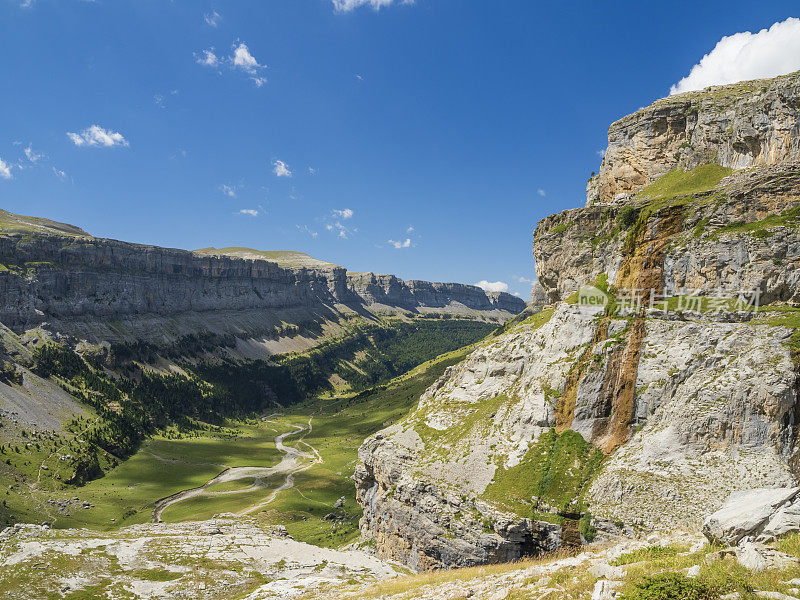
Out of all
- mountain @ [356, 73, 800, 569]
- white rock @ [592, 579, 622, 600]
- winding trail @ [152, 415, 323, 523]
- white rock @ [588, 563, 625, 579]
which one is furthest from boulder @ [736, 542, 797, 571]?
winding trail @ [152, 415, 323, 523]

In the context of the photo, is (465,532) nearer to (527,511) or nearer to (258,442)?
(527,511)

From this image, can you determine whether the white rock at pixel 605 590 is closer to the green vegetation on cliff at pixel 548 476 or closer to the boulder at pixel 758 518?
the boulder at pixel 758 518

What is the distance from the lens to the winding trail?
11036 cm

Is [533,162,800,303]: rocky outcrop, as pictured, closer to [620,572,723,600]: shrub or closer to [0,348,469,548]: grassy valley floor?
[620,572,723,600]: shrub

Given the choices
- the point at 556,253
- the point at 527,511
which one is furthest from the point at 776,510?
the point at 556,253

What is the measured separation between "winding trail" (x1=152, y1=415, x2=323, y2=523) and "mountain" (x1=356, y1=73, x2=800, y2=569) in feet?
208

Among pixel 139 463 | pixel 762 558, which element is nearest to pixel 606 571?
pixel 762 558

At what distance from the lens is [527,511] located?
43.2m

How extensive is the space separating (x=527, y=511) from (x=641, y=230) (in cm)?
4013

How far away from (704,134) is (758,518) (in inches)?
2840

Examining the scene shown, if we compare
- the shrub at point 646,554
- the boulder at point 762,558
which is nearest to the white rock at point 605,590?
the shrub at point 646,554

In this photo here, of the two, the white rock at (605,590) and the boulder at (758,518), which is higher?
the boulder at (758,518)

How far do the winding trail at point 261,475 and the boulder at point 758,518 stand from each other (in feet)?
341

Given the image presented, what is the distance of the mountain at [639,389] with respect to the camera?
127ft
